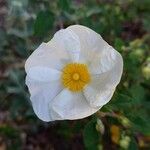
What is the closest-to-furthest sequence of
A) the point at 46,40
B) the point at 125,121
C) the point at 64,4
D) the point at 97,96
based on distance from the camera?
the point at 97,96, the point at 125,121, the point at 64,4, the point at 46,40

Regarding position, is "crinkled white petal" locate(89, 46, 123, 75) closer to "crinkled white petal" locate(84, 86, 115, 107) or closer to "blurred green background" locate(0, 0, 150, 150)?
"crinkled white petal" locate(84, 86, 115, 107)

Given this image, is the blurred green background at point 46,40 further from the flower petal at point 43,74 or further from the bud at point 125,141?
the flower petal at point 43,74

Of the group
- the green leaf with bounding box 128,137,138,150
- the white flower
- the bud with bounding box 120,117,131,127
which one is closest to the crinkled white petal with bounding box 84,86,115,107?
the white flower

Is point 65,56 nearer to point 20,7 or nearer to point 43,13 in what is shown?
point 43,13

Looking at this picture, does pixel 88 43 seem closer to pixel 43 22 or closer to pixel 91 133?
pixel 91 133

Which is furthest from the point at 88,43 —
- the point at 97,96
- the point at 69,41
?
the point at 97,96

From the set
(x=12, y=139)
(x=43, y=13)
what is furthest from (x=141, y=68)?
(x=12, y=139)
